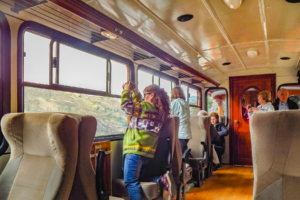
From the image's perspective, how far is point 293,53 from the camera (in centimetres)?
452

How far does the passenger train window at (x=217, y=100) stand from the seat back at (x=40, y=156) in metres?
5.64

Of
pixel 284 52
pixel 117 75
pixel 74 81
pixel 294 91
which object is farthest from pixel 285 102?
pixel 74 81

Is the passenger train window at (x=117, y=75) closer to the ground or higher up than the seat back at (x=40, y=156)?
higher up

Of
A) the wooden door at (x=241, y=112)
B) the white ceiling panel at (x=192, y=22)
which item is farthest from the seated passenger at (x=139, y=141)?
the wooden door at (x=241, y=112)

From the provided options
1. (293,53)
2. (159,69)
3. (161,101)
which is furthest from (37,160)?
(293,53)

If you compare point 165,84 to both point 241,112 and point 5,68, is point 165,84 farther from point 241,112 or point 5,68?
point 5,68

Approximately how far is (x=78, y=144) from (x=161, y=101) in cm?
113

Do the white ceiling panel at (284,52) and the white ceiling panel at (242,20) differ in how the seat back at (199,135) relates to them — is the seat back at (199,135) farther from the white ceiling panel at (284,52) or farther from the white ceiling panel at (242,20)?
the white ceiling panel at (284,52)

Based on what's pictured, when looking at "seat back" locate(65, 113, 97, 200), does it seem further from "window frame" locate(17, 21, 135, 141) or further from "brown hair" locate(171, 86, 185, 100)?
"brown hair" locate(171, 86, 185, 100)

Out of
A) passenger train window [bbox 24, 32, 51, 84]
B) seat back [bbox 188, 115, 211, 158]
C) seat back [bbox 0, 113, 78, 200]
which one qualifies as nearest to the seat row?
seat back [bbox 0, 113, 78, 200]

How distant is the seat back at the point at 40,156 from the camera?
1.35 m

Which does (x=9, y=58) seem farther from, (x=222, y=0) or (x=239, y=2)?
(x=239, y=2)

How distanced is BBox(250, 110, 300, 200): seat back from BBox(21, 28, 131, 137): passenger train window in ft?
5.87

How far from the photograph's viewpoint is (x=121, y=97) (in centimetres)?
235
